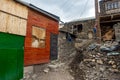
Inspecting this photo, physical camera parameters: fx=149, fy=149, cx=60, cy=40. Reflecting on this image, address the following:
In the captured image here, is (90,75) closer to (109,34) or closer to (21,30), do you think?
(21,30)

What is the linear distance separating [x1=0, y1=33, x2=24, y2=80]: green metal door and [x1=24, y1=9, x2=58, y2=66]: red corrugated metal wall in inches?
23.7

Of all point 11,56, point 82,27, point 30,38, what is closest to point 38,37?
point 30,38

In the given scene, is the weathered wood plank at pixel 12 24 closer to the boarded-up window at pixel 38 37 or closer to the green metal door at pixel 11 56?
the green metal door at pixel 11 56

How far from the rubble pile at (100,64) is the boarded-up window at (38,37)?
3545mm

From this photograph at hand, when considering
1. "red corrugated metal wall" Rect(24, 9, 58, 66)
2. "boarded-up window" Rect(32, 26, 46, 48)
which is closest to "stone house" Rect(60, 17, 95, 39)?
"red corrugated metal wall" Rect(24, 9, 58, 66)

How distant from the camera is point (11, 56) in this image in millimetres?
8695

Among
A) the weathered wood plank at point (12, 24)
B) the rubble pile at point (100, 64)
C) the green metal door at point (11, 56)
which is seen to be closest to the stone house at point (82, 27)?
the rubble pile at point (100, 64)

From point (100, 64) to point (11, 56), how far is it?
21.2 feet

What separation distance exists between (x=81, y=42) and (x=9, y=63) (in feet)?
39.8

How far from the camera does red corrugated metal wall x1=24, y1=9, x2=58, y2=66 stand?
33.1 feet

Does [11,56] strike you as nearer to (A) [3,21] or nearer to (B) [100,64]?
(A) [3,21]

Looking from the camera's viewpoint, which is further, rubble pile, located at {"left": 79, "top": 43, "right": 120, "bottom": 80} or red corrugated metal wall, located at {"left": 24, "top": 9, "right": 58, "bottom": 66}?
red corrugated metal wall, located at {"left": 24, "top": 9, "right": 58, "bottom": 66}

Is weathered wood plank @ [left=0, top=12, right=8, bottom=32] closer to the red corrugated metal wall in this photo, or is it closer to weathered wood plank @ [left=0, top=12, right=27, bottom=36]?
weathered wood plank @ [left=0, top=12, right=27, bottom=36]

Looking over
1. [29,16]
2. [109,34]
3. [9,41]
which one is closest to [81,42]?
[109,34]
